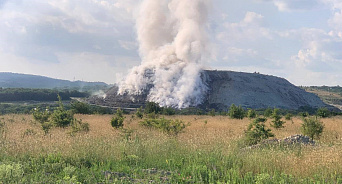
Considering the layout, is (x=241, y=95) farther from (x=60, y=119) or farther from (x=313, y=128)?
(x=60, y=119)

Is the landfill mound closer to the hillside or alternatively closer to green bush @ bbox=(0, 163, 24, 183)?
the hillside

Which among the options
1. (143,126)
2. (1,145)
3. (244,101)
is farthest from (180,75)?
(1,145)

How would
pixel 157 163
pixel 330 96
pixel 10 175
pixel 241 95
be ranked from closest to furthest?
pixel 10 175, pixel 157 163, pixel 241 95, pixel 330 96

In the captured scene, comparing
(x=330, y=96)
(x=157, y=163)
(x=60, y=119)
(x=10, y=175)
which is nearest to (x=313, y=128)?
(x=157, y=163)

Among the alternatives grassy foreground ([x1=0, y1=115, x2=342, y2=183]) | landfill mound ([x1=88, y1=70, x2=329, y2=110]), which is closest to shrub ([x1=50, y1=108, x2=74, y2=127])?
grassy foreground ([x1=0, y1=115, x2=342, y2=183])

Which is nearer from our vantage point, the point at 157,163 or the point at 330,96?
the point at 157,163

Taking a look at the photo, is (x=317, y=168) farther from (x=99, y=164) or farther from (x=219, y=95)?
(x=219, y=95)

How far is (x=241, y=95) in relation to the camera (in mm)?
61344

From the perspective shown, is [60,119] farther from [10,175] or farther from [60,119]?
[10,175]

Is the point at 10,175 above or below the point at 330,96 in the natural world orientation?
below

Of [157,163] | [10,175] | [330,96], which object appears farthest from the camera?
[330,96]

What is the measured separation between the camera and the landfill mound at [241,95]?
59.4 m

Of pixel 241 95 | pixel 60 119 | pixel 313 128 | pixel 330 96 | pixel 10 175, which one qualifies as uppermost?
pixel 330 96

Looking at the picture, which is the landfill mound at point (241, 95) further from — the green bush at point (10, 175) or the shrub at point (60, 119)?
the green bush at point (10, 175)
